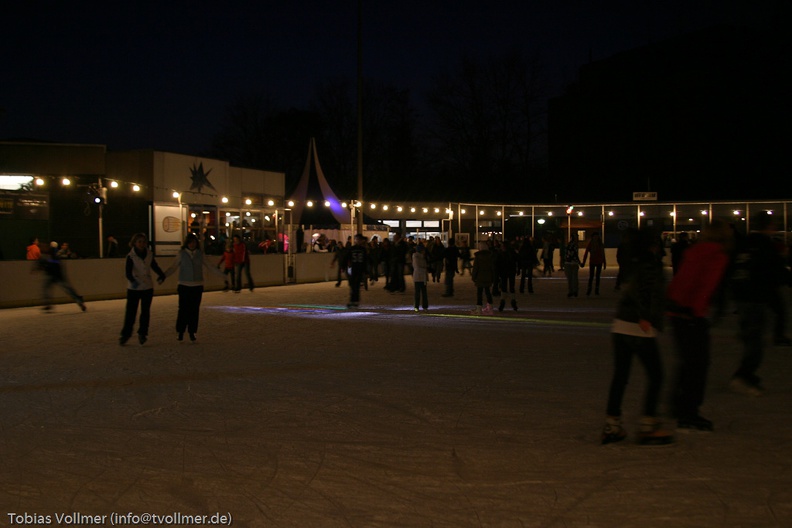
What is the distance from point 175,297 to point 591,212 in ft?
84.2

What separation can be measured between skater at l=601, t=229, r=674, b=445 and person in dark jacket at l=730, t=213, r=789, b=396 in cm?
211

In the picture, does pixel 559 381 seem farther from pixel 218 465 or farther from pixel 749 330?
pixel 218 465

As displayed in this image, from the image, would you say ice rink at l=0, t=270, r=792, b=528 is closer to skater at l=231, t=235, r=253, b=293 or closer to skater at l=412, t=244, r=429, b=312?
skater at l=412, t=244, r=429, b=312

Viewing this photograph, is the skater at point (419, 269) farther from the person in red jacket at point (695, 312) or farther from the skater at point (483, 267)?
the person in red jacket at point (695, 312)

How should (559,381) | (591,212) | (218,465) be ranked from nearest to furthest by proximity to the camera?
(218,465) → (559,381) → (591,212)

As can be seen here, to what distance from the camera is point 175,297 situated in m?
20.3

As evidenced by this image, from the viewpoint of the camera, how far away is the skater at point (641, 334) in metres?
5.31

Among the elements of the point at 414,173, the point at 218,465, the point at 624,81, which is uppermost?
the point at 624,81

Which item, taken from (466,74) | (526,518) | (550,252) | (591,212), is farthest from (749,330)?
(466,74)

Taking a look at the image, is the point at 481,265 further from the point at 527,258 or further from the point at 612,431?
the point at 612,431

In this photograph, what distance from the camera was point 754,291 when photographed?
7.23m

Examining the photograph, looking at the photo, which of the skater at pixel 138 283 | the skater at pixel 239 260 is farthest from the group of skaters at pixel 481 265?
the skater at pixel 138 283

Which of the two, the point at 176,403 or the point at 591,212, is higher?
the point at 591,212

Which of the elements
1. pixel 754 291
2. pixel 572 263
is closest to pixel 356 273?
pixel 572 263
